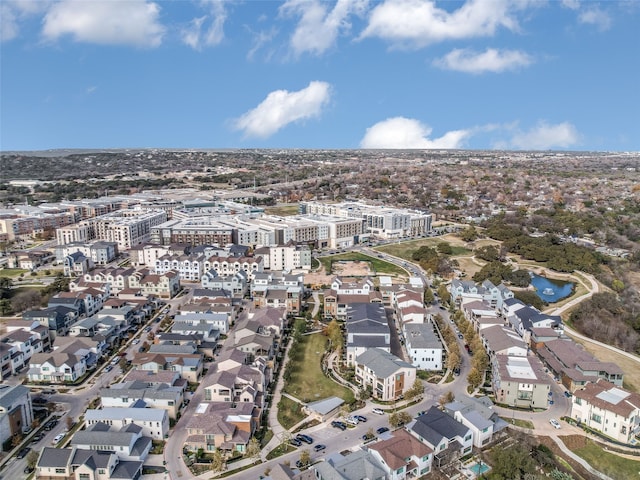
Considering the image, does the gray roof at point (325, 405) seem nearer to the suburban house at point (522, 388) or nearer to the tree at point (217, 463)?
the tree at point (217, 463)

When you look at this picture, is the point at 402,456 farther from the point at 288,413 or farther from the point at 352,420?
the point at 288,413

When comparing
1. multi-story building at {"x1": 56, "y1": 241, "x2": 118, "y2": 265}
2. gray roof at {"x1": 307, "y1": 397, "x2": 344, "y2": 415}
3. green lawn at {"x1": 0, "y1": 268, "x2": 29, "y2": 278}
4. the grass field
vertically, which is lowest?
gray roof at {"x1": 307, "y1": 397, "x2": 344, "y2": 415}

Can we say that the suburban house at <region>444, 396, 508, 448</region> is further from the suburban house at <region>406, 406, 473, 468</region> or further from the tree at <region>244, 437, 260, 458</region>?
the tree at <region>244, 437, 260, 458</region>

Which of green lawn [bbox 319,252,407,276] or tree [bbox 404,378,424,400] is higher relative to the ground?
green lawn [bbox 319,252,407,276]

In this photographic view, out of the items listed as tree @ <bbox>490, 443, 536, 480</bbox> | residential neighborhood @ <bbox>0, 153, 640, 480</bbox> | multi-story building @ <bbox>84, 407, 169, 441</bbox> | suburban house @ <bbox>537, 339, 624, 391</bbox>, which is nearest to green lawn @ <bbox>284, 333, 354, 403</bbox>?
residential neighborhood @ <bbox>0, 153, 640, 480</bbox>

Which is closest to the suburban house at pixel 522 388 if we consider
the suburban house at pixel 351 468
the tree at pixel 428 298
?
the suburban house at pixel 351 468

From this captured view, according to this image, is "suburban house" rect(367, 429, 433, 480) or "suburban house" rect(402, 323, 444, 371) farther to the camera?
"suburban house" rect(402, 323, 444, 371)

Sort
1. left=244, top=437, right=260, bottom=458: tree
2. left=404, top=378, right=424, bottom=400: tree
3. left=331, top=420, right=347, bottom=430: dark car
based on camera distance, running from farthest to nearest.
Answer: left=404, top=378, right=424, bottom=400: tree → left=331, top=420, right=347, bottom=430: dark car → left=244, top=437, right=260, bottom=458: tree
